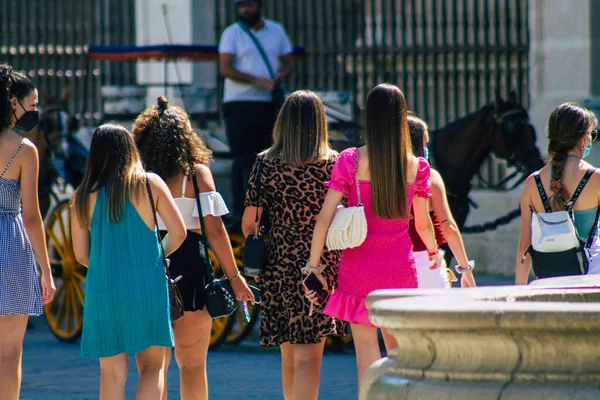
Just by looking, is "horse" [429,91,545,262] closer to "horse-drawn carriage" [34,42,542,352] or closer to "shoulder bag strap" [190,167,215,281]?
"horse-drawn carriage" [34,42,542,352]

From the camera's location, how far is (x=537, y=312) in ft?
10.5

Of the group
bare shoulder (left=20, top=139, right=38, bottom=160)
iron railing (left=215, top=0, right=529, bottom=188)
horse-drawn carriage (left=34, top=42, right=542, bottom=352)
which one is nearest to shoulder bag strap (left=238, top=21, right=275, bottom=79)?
horse-drawn carriage (left=34, top=42, right=542, bottom=352)

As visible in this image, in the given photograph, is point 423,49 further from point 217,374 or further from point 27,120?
point 27,120

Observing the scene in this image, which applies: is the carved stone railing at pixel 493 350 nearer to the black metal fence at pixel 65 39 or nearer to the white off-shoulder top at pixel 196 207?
the white off-shoulder top at pixel 196 207

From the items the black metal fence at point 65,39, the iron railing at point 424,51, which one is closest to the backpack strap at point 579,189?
the iron railing at point 424,51

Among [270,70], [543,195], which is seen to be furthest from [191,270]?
[270,70]

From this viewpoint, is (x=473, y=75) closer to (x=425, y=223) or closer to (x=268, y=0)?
(x=268, y=0)

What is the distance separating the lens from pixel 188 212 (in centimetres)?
602

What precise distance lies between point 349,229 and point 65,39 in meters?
10.2

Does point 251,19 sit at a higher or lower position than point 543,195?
higher

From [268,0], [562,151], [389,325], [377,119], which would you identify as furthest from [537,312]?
[268,0]

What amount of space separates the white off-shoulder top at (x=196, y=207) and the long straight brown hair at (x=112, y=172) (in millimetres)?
570

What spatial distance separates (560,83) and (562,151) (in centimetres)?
674

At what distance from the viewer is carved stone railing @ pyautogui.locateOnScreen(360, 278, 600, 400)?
3.20 meters
